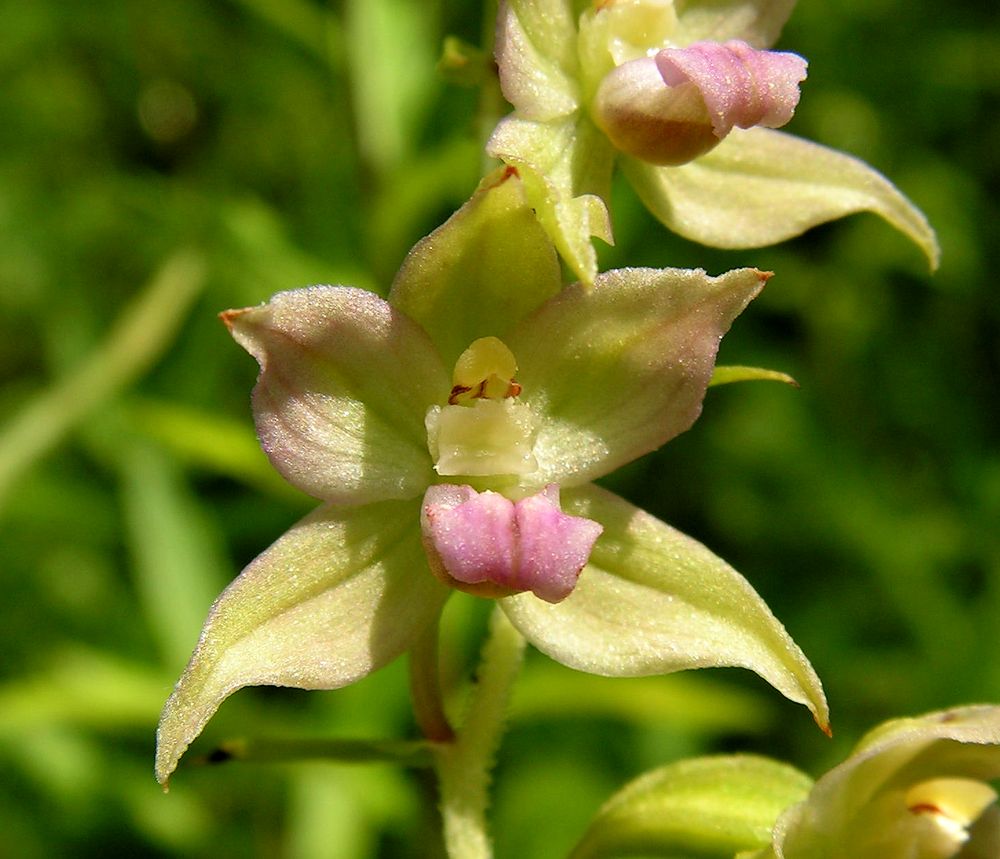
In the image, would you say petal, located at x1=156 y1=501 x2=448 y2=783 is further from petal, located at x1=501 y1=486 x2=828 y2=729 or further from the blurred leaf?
the blurred leaf

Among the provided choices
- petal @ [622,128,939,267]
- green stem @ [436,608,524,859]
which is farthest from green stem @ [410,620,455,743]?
petal @ [622,128,939,267]

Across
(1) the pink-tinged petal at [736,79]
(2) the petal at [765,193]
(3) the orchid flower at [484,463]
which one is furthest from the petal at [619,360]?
(2) the petal at [765,193]

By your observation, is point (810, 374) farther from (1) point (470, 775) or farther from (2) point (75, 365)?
(1) point (470, 775)

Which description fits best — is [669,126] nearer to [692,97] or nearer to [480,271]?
[692,97]

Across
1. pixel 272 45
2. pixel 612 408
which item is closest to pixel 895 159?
pixel 272 45

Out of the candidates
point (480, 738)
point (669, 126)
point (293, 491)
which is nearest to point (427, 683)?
point (480, 738)

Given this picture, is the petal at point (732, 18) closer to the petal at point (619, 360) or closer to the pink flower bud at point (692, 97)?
the pink flower bud at point (692, 97)
